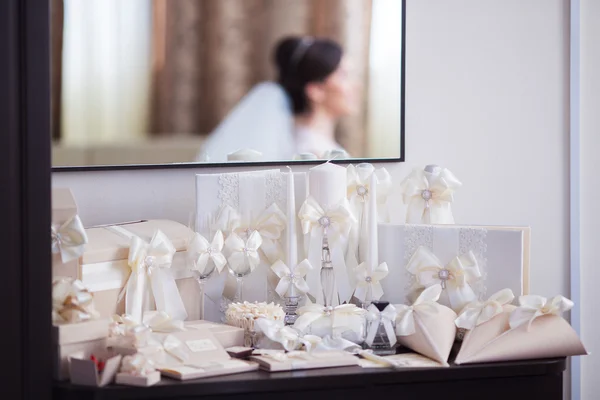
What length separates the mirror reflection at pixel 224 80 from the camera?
1715mm

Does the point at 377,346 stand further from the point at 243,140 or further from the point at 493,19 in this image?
the point at 493,19

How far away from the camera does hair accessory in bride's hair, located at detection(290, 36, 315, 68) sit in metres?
1.85

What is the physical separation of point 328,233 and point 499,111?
700 mm

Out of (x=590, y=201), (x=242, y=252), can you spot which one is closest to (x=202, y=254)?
(x=242, y=252)

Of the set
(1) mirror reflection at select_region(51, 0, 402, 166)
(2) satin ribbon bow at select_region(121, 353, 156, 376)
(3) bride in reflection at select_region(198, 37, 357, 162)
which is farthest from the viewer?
(3) bride in reflection at select_region(198, 37, 357, 162)

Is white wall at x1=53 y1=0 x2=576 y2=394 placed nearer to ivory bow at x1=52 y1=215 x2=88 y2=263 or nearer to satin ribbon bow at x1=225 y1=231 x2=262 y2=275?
satin ribbon bow at x1=225 y1=231 x2=262 y2=275

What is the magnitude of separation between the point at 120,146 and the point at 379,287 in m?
0.67

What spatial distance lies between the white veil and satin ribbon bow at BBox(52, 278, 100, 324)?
591 millimetres

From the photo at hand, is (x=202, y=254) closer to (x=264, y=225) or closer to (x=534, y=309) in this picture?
(x=264, y=225)

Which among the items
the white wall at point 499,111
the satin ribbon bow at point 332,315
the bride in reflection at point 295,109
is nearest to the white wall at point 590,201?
the white wall at point 499,111

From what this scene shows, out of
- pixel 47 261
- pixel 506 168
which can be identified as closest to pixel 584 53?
pixel 506 168

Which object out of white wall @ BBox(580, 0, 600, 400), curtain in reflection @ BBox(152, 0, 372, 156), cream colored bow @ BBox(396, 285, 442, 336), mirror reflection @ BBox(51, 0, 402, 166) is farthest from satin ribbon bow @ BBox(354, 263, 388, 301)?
white wall @ BBox(580, 0, 600, 400)

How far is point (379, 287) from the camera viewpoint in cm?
156

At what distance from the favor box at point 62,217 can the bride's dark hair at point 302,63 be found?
0.66 metres
